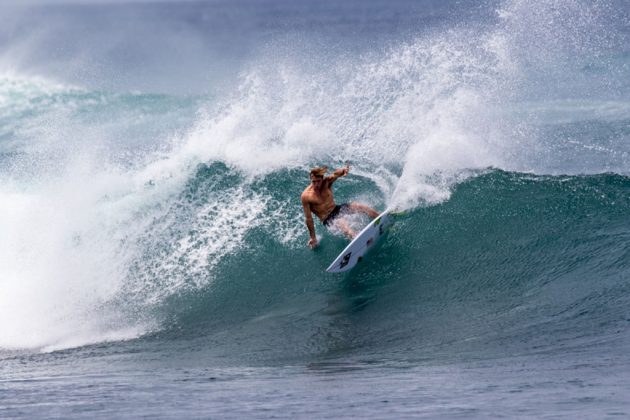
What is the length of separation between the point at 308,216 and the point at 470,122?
206 inches

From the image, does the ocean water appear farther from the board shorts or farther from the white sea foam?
the board shorts

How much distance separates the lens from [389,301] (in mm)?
10578

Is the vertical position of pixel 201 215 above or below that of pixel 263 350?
above

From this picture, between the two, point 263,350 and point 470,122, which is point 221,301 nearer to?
point 263,350

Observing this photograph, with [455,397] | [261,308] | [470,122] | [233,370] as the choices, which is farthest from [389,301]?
[470,122]

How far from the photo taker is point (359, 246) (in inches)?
447

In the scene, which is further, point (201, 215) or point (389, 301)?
point (201, 215)

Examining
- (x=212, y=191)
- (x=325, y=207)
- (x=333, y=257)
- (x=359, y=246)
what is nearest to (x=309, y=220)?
(x=325, y=207)

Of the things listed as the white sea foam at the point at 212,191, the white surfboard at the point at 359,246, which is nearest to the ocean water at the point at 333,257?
the white sea foam at the point at 212,191

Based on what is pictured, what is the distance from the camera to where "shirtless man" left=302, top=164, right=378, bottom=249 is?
11.9 metres

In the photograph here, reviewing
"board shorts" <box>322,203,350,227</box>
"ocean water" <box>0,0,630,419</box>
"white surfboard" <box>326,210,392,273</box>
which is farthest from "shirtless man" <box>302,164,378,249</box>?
"white surfboard" <box>326,210,392,273</box>

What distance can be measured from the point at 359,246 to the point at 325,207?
1.04 m

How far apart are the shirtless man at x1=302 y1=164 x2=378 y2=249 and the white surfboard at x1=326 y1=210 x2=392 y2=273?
1.14 feet

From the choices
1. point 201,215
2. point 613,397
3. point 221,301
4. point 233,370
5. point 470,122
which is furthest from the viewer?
point 470,122
